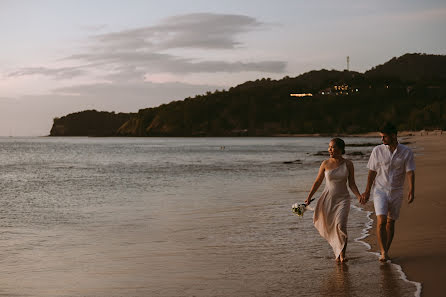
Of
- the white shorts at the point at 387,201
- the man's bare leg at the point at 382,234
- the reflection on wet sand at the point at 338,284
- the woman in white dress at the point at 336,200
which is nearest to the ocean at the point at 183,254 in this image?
the reflection on wet sand at the point at 338,284

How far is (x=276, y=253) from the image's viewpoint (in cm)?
893

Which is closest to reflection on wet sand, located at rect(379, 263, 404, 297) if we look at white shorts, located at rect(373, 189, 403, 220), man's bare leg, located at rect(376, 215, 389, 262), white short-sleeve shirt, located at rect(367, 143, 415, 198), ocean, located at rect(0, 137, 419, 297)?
ocean, located at rect(0, 137, 419, 297)

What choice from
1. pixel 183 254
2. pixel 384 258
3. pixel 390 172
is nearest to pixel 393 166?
pixel 390 172

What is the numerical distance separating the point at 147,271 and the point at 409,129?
184121 mm

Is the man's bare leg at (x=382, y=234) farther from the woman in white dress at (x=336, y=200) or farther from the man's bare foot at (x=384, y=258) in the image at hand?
the woman in white dress at (x=336, y=200)

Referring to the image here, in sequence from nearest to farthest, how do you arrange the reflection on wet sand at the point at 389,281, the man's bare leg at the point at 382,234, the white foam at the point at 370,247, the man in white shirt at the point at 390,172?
the reflection on wet sand at the point at 389,281
the white foam at the point at 370,247
the man in white shirt at the point at 390,172
the man's bare leg at the point at 382,234

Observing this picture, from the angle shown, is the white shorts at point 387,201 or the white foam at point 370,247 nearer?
the white foam at point 370,247

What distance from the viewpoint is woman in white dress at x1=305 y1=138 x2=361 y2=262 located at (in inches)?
307

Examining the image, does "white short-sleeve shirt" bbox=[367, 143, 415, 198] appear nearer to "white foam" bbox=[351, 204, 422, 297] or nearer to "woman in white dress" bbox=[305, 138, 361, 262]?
"woman in white dress" bbox=[305, 138, 361, 262]

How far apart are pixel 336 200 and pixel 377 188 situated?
651 mm

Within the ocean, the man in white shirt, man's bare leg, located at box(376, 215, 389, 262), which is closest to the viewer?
the ocean

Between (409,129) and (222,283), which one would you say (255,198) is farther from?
(409,129)

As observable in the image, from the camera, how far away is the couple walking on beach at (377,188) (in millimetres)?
7457

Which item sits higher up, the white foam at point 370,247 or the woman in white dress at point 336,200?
the woman in white dress at point 336,200
